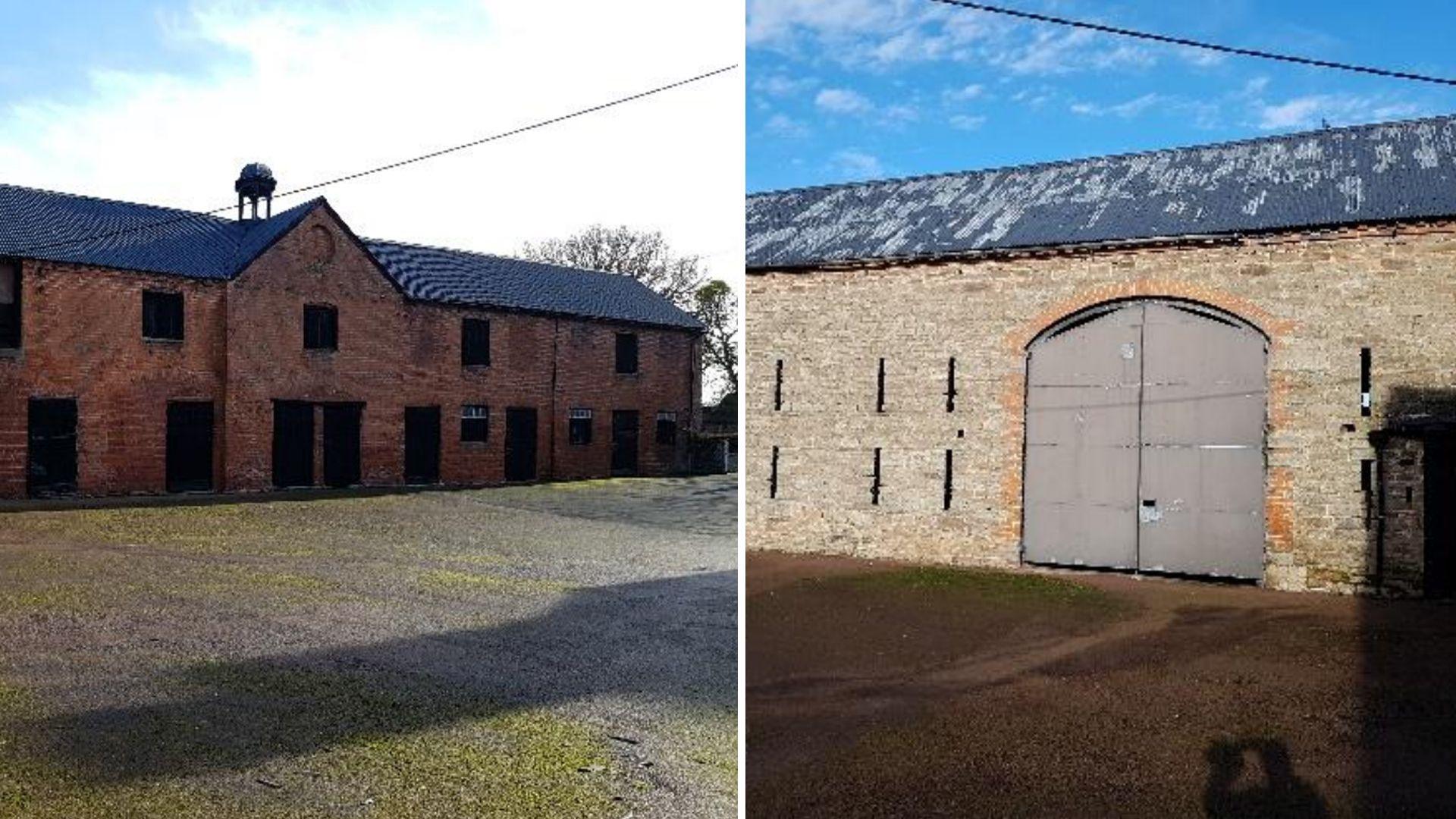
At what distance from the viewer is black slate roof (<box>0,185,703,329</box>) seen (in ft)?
62.0

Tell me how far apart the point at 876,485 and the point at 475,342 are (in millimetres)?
13529

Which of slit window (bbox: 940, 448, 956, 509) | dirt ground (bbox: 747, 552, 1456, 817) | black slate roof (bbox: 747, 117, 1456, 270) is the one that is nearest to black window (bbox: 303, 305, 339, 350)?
black slate roof (bbox: 747, 117, 1456, 270)

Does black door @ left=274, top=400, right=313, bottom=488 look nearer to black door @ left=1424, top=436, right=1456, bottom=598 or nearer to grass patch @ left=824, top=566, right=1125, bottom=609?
grass patch @ left=824, top=566, right=1125, bottom=609

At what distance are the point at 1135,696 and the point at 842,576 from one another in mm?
6107

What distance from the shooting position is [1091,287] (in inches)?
516

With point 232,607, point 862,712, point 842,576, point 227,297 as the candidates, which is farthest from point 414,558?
point 227,297

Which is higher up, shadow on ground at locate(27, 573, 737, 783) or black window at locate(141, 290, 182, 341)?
black window at locate(141, 290, 182, 341)

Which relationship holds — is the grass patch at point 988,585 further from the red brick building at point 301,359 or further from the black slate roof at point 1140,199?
the red brick building at point 301,359

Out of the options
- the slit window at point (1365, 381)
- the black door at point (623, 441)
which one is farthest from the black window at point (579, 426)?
the slit window at point (1365, 381)

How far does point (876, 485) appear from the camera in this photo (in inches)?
570

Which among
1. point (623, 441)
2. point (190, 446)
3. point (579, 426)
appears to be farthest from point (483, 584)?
point (623, 441)

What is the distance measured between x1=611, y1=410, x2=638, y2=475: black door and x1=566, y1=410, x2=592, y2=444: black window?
2.37 ft

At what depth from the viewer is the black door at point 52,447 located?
58.9 feet

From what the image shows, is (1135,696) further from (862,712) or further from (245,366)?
(245,366)
